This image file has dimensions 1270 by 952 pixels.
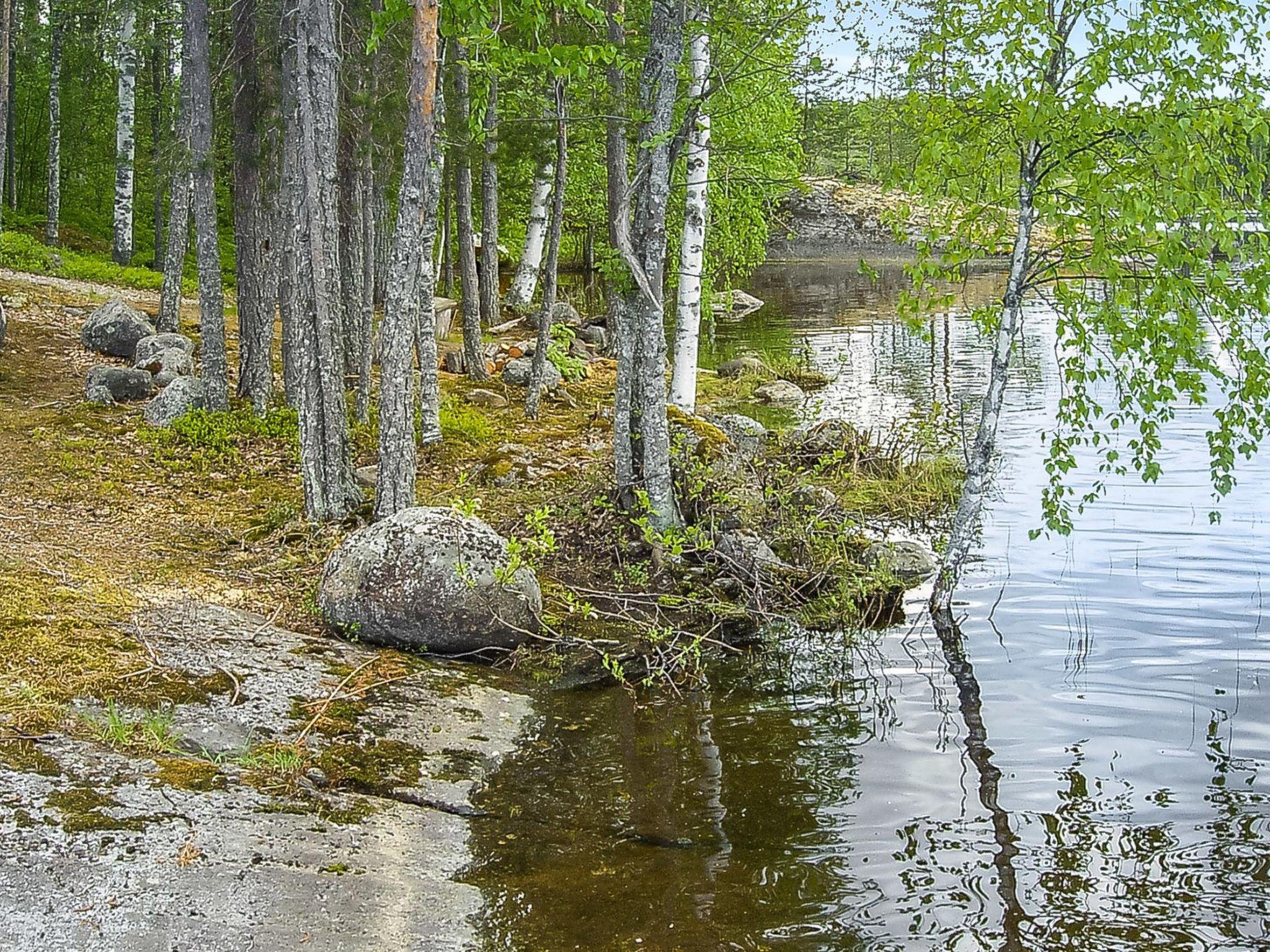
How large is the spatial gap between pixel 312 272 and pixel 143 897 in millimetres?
6589

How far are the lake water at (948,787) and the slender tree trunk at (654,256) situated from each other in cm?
203

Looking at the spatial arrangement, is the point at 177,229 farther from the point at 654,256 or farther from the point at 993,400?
the point at 993,400

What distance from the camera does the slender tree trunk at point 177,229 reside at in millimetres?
15156

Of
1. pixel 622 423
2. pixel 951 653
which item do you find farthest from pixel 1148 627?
pixel 622 423

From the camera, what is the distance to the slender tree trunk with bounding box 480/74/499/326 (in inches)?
630

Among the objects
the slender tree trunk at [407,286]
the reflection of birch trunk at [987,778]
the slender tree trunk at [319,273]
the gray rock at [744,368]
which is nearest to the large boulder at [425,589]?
Answer: the slender tree trunk at [407,286]

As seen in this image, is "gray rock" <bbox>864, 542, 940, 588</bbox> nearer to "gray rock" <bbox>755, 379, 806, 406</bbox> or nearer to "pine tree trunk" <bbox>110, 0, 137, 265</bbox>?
"gray rock" <bbox>755, 379, 806, 406</bbox>

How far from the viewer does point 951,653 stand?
346 inches

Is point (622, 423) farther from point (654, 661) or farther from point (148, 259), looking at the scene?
point (148, 259)

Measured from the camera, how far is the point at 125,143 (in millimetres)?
25438

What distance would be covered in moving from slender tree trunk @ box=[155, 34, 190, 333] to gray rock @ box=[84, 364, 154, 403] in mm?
2842

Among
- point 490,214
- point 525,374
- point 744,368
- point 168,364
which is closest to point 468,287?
point 525,374

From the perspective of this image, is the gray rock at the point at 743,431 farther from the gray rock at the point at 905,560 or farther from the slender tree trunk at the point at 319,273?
the slender tree trunk at the point at 319,273

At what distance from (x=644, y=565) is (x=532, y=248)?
17723mm
